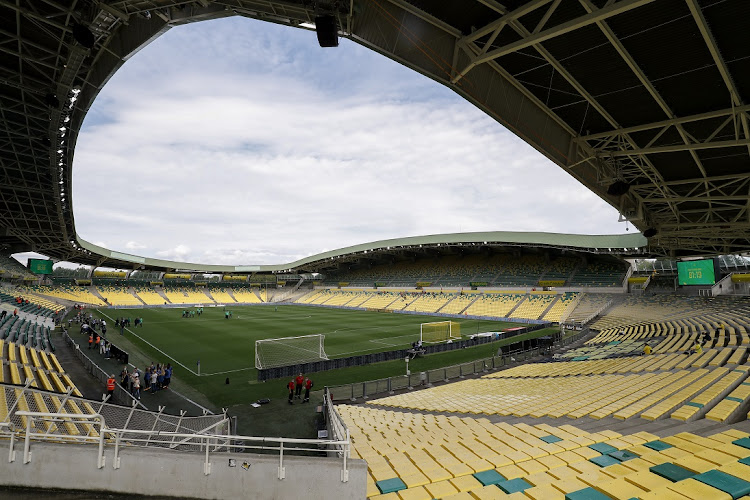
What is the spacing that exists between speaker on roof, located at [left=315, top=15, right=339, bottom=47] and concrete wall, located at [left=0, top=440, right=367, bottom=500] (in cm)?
813

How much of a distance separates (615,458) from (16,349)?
22.8 metres

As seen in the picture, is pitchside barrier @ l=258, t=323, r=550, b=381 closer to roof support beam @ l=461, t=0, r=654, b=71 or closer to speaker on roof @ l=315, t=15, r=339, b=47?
speaker on roof @ l=315, t=15, r=339, b=47

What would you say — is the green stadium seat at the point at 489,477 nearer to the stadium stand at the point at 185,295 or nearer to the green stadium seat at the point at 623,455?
the green stadium seat at the point at 623,455

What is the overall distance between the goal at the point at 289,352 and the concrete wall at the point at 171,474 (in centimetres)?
1749

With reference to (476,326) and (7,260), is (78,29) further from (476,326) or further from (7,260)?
(7,260)

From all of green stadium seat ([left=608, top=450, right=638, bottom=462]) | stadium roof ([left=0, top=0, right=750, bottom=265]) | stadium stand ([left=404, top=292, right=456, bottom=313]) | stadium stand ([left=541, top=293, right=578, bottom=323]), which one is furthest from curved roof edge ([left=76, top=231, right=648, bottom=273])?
green stadium seat ([left=608, top=450, right=638, bottom=462])

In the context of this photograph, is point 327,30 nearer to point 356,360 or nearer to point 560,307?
point 356,360

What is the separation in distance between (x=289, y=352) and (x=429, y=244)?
44855 mm

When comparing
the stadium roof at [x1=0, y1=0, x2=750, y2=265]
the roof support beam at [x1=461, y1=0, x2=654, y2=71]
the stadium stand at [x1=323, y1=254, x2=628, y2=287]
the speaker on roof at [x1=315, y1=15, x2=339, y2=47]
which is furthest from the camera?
the stadium stand at [x1=323, y1=254, x2=628, y2=287]

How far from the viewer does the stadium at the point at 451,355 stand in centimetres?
492

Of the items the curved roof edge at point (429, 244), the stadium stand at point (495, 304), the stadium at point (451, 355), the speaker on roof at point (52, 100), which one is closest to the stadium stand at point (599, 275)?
the curved roof edge at point (429, 244)

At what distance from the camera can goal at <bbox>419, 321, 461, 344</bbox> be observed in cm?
3378

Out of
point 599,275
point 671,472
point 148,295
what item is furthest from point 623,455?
point 148,295

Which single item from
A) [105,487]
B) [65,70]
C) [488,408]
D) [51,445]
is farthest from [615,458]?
[65,70]
